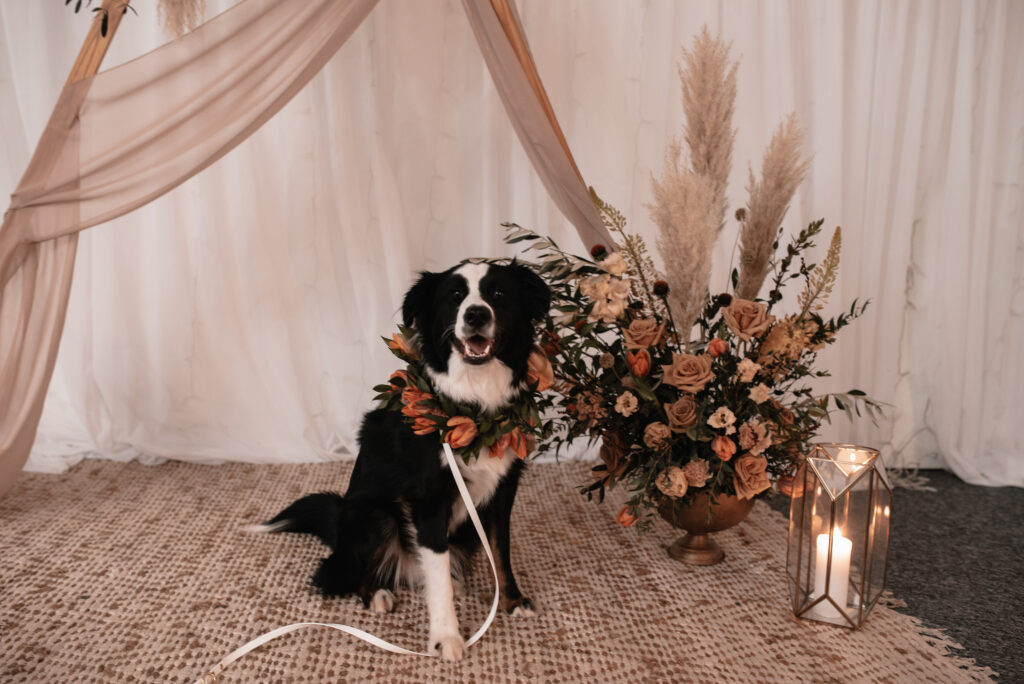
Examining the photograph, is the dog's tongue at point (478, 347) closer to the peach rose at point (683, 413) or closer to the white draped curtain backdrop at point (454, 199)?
the peach rose at point (683, 413)

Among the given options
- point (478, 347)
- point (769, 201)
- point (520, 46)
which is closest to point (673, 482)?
point (478, 347)

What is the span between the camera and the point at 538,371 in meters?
1.52

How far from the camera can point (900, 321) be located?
2.58m

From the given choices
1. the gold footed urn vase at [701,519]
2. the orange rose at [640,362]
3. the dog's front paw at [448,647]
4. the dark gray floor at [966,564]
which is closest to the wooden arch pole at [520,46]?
the orange rose at [640,362]

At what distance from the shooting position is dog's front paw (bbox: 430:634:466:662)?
4.58ft

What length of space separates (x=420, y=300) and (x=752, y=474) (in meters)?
0.83

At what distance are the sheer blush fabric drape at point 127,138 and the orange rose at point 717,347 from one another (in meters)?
1.13

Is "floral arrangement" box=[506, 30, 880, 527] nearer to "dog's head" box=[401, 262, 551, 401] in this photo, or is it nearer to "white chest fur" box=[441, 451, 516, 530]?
"dog's head" box=[401, 262, 551, 401]

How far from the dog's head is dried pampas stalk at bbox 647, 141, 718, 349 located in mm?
291

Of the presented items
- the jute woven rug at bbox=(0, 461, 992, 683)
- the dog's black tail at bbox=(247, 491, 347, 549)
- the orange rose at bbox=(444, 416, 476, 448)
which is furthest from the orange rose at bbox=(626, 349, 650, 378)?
the dog's black tail at bbox=(247, 491, 347, 549)

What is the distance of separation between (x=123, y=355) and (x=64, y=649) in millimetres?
1316

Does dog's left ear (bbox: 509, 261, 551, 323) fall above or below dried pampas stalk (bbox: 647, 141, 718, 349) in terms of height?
below

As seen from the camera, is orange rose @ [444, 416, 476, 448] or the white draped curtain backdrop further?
the white draped curtain backdrop

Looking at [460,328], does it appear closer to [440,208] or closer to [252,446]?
[440,208]
